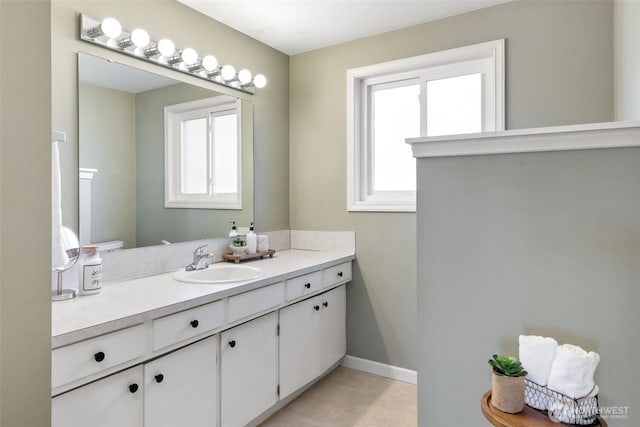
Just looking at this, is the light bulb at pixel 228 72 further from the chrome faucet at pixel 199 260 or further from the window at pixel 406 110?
the chrome faucet at pixel 199 260

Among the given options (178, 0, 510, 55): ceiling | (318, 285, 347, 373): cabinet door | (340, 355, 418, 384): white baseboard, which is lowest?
(340, 355, 418, 384): white baseboard

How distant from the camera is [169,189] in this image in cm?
228

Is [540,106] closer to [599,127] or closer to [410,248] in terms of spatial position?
[410,248]

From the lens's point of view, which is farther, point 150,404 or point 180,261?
point 180,261

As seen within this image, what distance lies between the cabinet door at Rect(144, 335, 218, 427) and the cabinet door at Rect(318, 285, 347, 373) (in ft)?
3.12

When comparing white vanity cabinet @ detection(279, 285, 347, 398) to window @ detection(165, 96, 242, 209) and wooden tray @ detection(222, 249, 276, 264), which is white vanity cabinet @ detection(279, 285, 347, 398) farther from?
window @ detection(165, 96, 242, 209)

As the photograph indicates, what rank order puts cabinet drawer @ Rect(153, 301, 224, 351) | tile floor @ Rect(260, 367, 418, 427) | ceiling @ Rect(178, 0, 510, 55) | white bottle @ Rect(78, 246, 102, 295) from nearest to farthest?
cabinet drawer @ Rect(153, 301, 224, 351)
white bottle @ Rect(78, 246, 102, 295)
tile floor @ Rect(260, 367, 418, 427)
ceiling @ Rect(178, 0, 510, 55)

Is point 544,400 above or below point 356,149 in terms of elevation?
below

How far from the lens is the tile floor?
7.37 ft

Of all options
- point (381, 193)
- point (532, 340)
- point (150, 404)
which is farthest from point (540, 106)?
point (150, 404)

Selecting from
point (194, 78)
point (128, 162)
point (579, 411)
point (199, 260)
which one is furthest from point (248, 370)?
point (194, 78)

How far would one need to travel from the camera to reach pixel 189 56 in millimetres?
2277

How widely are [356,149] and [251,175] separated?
0.79m

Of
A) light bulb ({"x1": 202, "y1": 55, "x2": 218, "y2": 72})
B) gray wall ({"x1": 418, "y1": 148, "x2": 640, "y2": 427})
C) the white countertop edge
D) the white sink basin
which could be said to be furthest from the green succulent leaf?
light bulb ({"x1": 202, "y1": 55, "x2": 218, "y2": 72})
